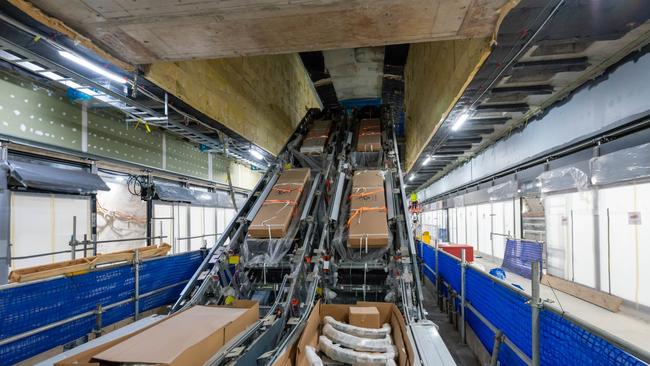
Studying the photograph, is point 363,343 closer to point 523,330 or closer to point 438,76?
point 523,330

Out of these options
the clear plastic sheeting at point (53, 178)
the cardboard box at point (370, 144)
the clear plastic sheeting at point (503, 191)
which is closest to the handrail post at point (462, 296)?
the cardboard box at point (370, 144)

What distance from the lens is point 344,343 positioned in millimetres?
2734

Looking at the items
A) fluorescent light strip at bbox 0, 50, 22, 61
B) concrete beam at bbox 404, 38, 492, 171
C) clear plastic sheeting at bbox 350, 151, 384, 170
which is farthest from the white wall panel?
concrete beam at bbox 404, 38, 492, 171

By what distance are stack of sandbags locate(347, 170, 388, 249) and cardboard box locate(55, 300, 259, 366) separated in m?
1.93

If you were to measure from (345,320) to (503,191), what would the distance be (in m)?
6.38

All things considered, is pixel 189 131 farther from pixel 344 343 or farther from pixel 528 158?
pixel 528 158

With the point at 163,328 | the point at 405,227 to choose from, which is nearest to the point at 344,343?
the point at 163,328

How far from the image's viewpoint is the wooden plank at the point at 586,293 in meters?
4.77

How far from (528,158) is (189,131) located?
21.0 ft

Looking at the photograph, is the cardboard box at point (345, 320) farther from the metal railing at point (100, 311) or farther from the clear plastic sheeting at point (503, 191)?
the clear plastic sheeting at point (503, 191)

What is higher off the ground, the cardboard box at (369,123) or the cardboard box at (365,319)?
the cardboard box at (369,123)

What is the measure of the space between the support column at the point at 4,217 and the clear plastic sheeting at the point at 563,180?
799cm

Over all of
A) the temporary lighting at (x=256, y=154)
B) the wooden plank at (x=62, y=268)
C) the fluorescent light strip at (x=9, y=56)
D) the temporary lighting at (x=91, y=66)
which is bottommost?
the wooden plank at (x=62, y=268)

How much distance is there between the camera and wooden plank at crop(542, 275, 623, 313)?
188 inches
